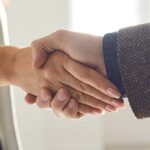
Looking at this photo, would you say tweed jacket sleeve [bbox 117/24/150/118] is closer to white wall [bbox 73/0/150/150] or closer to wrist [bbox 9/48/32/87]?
wrist [bbox 9/48/32/87]

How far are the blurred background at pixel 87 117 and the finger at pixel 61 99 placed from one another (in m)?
0.77

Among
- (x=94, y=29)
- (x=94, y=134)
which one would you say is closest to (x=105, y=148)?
(x=94, y=134)

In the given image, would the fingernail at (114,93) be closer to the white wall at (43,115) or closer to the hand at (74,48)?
the hand at (74,48)

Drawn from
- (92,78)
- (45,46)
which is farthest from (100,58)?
(45,46)

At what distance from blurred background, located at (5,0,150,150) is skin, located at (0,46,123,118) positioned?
0.68m

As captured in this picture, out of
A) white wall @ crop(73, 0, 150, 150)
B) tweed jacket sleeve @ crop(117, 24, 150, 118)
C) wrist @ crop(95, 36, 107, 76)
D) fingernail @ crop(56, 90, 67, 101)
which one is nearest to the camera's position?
tweed jacket sleeve @ crop(117, 24, 150, 118)

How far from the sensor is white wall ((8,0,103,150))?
1.65m

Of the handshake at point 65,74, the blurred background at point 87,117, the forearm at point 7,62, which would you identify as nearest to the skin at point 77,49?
the handshake at point 65,74

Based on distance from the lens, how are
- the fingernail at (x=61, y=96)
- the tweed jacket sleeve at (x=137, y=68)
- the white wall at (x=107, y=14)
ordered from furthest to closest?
the white wall at (x=107, y=14), the fingernail at (x=61, y=96), the tweed jacket sleeve at (x=137, y=68)

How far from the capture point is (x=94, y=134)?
68.2 inches

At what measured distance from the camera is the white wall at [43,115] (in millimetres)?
1654

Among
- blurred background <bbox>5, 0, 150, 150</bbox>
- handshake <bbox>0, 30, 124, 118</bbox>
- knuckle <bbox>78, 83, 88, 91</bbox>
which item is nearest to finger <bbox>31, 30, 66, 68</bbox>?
handshake <bbox>0, 30, 124, 118</bbox>

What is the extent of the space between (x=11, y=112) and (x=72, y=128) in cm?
94

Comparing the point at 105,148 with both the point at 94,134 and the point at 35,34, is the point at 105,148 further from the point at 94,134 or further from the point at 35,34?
the point at 35,34
